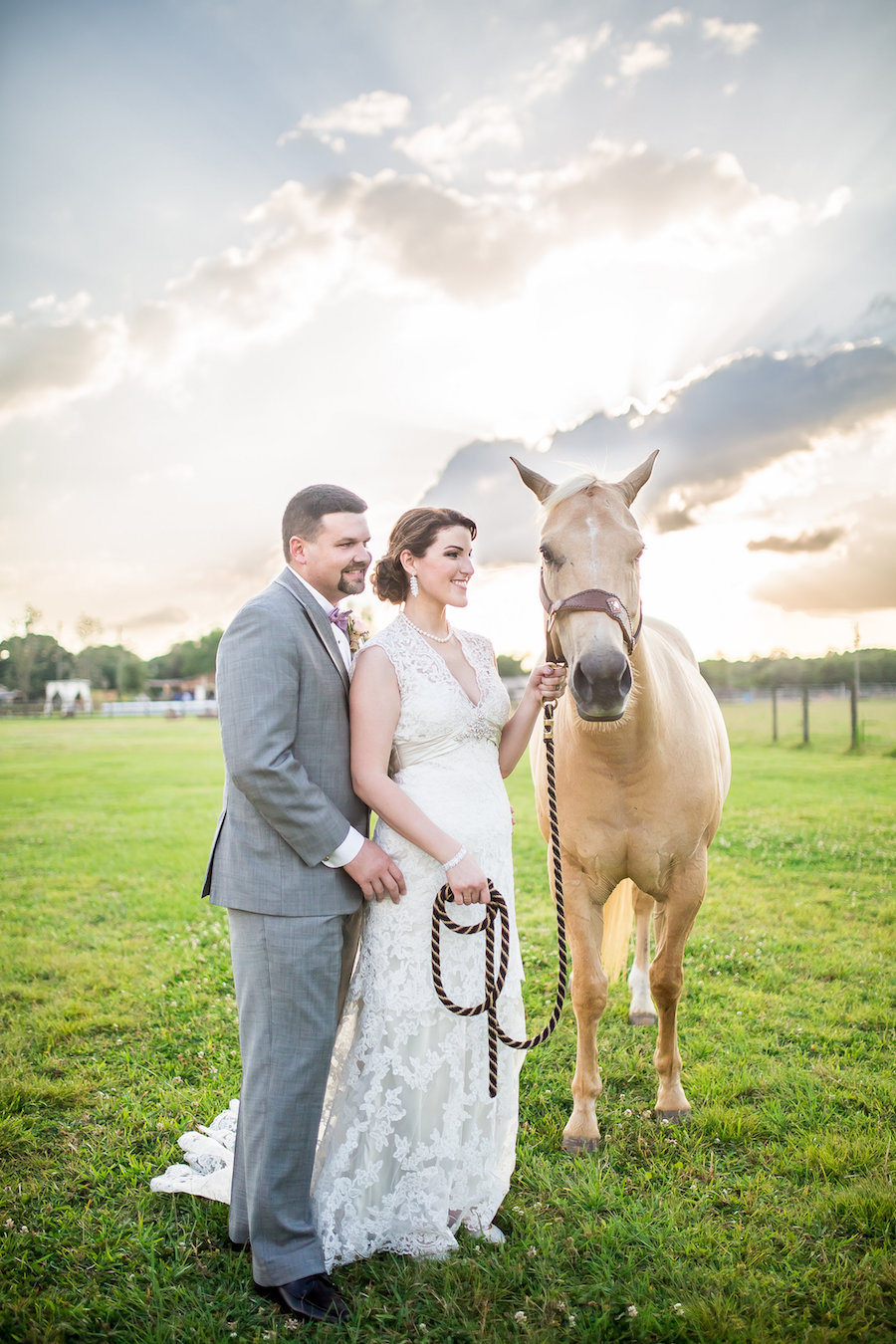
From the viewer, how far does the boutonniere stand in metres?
2.82

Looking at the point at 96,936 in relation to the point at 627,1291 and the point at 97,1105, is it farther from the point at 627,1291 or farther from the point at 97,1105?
the point at 627,1291

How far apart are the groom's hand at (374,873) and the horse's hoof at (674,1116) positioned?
1867 mm

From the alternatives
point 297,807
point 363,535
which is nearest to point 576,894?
point 297,807

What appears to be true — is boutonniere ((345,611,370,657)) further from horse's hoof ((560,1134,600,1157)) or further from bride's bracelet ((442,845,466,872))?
horse's hoof ((560,1134,600,1157))

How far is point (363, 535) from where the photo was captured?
2.64m

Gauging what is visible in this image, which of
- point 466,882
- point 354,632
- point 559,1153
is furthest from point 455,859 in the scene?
point 559,1153

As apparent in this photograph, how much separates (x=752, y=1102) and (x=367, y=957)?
2.13 m

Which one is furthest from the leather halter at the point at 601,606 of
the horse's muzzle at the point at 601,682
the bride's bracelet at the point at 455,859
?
the bride's bracelet at the point at 455,859

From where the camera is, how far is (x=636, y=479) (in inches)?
117

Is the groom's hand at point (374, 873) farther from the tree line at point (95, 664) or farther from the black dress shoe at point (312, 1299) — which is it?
the tree line at point (95, 664)

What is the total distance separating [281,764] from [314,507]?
0.88 m

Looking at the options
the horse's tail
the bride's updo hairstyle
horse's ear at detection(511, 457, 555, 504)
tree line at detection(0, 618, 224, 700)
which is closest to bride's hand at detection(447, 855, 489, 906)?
the bride's updo hairstyle

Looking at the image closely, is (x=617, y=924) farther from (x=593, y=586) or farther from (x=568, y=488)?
(x=568, y=488)

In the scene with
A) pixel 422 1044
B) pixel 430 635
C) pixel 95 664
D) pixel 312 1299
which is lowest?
pixel 312 1299
